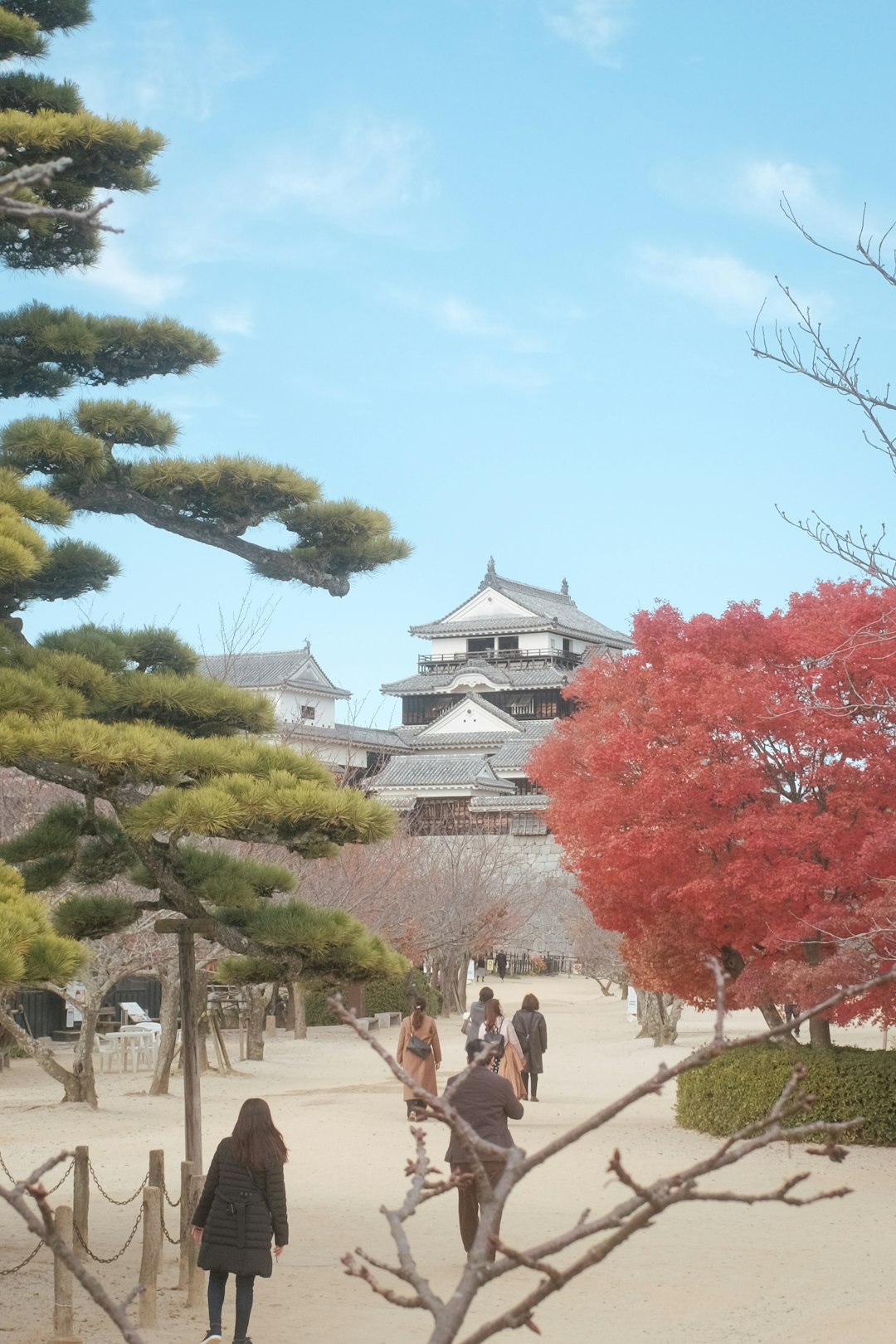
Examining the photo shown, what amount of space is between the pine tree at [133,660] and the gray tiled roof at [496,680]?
142 feet

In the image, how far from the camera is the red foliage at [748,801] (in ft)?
45.3

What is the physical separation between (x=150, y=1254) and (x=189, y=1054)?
1725mm

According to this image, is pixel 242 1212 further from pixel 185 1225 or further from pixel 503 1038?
pixel 503 1038

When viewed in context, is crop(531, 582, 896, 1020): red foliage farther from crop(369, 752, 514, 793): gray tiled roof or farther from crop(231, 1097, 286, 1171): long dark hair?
crop(369, 752, 514, 793): gray tiled roof

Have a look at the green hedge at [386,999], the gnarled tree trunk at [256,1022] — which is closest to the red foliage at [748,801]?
the gnarled tree trunk at [256,1022]

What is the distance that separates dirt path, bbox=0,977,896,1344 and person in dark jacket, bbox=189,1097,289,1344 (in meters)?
0.84

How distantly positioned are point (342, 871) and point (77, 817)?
16.9 m

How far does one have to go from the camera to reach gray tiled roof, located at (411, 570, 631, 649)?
197 feet

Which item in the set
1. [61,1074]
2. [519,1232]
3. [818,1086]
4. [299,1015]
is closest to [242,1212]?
[519,1232]

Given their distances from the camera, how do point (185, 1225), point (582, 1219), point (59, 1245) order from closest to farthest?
point (59, 1245)
point (582, 1219)
point (185, 1225)

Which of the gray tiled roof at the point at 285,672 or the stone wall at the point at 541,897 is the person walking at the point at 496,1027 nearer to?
the stone wall at the point at 541,897

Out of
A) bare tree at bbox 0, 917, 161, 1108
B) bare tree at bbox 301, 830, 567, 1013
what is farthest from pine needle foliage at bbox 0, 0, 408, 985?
bare tree at bbox 301, 830, 567, 1013

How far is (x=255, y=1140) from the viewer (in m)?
7.11

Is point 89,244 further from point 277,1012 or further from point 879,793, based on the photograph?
point 277,1012
